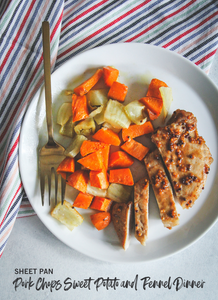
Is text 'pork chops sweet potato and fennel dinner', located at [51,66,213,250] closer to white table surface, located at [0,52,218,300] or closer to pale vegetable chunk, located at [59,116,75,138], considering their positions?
pale vegetable chunk, located at [59,116,75,138]

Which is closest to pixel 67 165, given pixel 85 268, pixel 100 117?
pixel 100 117

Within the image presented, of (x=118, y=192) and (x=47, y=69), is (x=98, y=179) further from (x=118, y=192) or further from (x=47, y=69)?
(x=47, y=69)

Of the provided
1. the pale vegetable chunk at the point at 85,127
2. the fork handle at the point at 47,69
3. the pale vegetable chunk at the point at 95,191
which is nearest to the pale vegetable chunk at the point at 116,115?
the pale vegetable chunk at the point at 85,127

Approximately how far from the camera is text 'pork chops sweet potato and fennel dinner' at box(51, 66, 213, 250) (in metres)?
2.30

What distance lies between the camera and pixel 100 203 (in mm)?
2424

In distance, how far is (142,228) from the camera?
2.39 metres

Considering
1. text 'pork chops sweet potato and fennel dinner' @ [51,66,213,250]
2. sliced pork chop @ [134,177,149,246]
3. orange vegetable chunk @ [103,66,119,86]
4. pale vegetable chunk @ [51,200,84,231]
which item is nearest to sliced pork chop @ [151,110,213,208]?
text 'pork chops sweet potato and fennel dinner' @ [51,66,213,250]

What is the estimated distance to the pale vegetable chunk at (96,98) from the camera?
7.90ft

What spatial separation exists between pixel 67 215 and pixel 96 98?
1344 mm

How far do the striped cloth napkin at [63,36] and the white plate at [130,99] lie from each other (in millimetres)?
168

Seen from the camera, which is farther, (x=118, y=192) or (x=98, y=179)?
(x=118, y=192)

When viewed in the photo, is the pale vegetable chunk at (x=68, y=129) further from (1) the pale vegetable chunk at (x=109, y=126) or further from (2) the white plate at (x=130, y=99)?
(1) the pale vegetable chunk at (x=109, y=126)

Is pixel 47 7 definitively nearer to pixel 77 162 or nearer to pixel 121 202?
pixel 77 162

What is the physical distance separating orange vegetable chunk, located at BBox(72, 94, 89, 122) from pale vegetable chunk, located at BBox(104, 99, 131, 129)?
23cm
